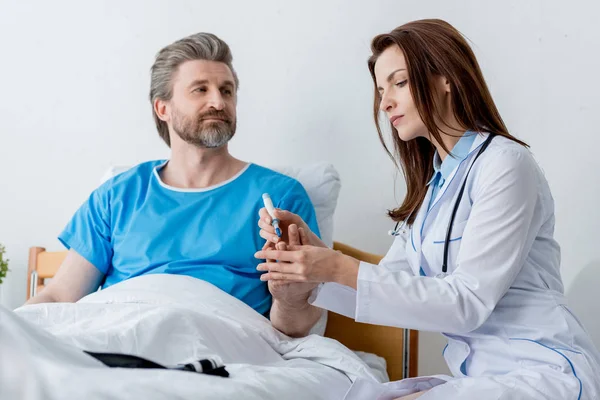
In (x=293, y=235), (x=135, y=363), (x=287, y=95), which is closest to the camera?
(x=135, y=363)

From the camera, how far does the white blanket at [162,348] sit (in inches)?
28.8

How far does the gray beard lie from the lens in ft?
5.92

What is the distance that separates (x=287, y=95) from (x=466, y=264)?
3.45 ft

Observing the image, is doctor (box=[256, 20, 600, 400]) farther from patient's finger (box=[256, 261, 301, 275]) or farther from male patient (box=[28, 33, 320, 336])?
male patient (box=[28, 33, 320, 336])

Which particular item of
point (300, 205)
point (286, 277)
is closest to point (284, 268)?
point (286, 277)

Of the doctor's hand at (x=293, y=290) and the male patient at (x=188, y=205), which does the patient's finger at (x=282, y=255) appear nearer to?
the doctor's hand at (x=293, y=290)

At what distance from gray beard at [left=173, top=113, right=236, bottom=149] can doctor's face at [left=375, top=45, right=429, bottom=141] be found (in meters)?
0.57

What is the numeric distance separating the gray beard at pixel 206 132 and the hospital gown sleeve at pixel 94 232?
25 centimetres

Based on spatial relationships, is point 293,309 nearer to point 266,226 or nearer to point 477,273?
point 266,226

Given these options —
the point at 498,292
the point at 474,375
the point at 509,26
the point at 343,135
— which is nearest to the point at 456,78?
the point at 498,292

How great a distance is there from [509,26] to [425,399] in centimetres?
107

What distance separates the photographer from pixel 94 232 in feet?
5.98

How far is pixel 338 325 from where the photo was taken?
6.01 ft

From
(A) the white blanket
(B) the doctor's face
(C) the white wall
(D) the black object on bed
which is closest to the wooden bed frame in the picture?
(C) the white wall
